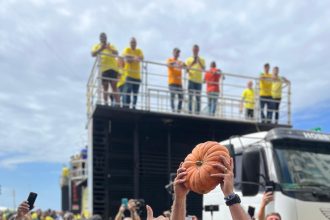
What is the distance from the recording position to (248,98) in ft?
41.2

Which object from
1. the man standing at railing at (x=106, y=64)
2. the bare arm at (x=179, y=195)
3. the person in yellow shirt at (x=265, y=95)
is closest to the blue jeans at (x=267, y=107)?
the person in yellow shirt at (x=265, y=95)

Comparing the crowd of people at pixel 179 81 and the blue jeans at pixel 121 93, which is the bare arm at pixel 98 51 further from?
the blue jeans at pixel 121 93

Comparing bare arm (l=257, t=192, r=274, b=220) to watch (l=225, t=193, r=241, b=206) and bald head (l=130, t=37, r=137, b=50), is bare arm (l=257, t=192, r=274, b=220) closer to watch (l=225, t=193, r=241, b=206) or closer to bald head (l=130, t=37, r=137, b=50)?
watch (l=225, t=193, r=241, b=206)

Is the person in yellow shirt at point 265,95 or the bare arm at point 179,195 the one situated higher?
the person in yellow shirt at point 265,95

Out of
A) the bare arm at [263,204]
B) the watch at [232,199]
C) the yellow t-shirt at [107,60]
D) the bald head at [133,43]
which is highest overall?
the bald head at [133,43]

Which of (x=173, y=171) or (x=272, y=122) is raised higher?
(x=272, y=122)

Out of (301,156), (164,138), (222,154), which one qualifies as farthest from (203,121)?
(222,154)

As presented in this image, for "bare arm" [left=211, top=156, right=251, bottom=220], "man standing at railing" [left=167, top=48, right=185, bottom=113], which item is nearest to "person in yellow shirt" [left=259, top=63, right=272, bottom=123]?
"man standing at railing" [left=167, top=48, right=185, bottom=113]

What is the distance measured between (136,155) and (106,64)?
222 centimetres

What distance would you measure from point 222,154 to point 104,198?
7.81m

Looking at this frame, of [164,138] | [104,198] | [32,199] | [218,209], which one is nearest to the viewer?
[32,199]

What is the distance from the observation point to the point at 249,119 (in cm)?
1184

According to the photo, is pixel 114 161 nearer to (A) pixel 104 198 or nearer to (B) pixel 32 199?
(A) pixel 104 198

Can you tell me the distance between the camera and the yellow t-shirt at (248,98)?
40.3ft
